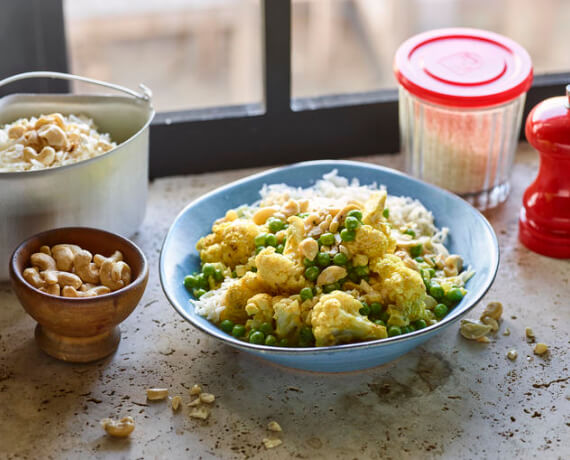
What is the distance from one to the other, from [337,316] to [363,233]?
14 cm

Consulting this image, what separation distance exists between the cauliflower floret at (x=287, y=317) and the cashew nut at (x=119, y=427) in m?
0.25

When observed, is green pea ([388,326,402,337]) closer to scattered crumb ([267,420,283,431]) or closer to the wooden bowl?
scattered crumb ([267,420,283,431])

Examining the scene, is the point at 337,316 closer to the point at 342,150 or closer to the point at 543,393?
the point at 543,393

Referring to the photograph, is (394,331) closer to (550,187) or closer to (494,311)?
(494,311)

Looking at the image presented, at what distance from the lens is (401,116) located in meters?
1.74

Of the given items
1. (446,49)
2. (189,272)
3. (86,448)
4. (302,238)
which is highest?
(446,49)

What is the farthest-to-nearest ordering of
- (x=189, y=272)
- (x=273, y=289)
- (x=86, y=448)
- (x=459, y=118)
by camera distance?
(x=459, y=118)
(x=189, y=272)
(x=273, y=289)
(x=86, y=448)

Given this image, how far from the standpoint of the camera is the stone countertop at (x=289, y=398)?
3.88ft

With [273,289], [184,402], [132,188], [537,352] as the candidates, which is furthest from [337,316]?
[132,188]

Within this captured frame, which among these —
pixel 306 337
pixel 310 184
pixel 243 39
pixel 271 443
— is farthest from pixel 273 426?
pixel 243 39

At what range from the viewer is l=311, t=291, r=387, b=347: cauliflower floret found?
3.89 feet

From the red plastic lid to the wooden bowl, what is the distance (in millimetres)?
676

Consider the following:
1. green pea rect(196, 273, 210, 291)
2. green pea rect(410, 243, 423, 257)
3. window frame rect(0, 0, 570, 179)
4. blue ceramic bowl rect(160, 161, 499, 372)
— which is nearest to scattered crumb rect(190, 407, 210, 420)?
blue ceramic bowl rect(160, 161, 499, 372)

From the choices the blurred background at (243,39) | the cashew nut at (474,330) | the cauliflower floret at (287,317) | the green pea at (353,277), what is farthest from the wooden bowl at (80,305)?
the blurred background at (243,39)
